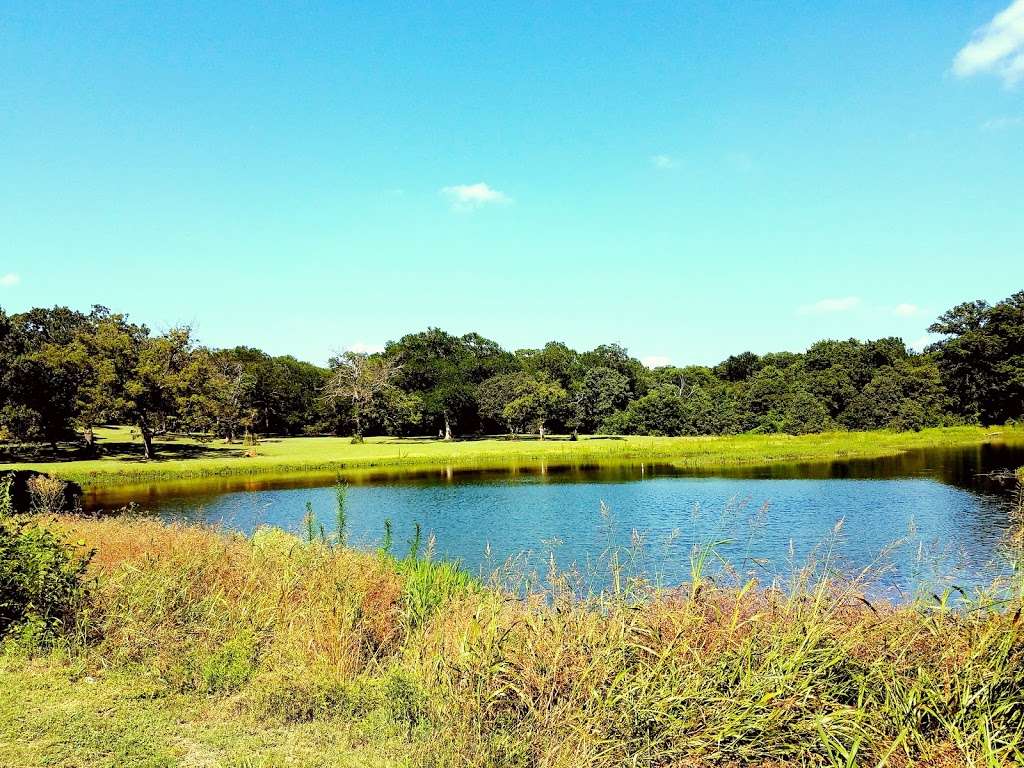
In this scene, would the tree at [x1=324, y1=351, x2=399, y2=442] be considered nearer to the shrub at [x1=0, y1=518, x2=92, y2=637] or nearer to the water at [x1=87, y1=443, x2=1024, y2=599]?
the water at [x1=87, y1=443, x2=1024, y2=599]

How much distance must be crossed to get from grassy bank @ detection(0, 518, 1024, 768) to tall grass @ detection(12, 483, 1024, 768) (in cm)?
2

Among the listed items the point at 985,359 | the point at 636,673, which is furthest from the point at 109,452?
the point at 985,359

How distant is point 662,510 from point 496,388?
57762 millimetres

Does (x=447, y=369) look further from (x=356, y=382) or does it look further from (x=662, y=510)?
(x=662, y=510)

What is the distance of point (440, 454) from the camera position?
59.6 metres

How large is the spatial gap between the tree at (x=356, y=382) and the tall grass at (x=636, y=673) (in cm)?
7270

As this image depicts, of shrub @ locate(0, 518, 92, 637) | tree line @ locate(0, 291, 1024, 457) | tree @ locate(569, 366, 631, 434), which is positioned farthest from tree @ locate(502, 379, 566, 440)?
shrub @ locate(0, 518, 92, 637)

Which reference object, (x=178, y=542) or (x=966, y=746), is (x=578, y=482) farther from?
(x=966, y=746)

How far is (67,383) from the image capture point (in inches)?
2109

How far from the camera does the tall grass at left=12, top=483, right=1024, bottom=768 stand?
4781 millimetres

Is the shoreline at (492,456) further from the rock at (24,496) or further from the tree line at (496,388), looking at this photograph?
the rock at (24,496)

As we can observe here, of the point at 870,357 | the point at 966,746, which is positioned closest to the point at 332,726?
the point at 966,746

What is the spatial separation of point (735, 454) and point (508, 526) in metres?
35.0

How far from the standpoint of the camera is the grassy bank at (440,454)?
153 feet
